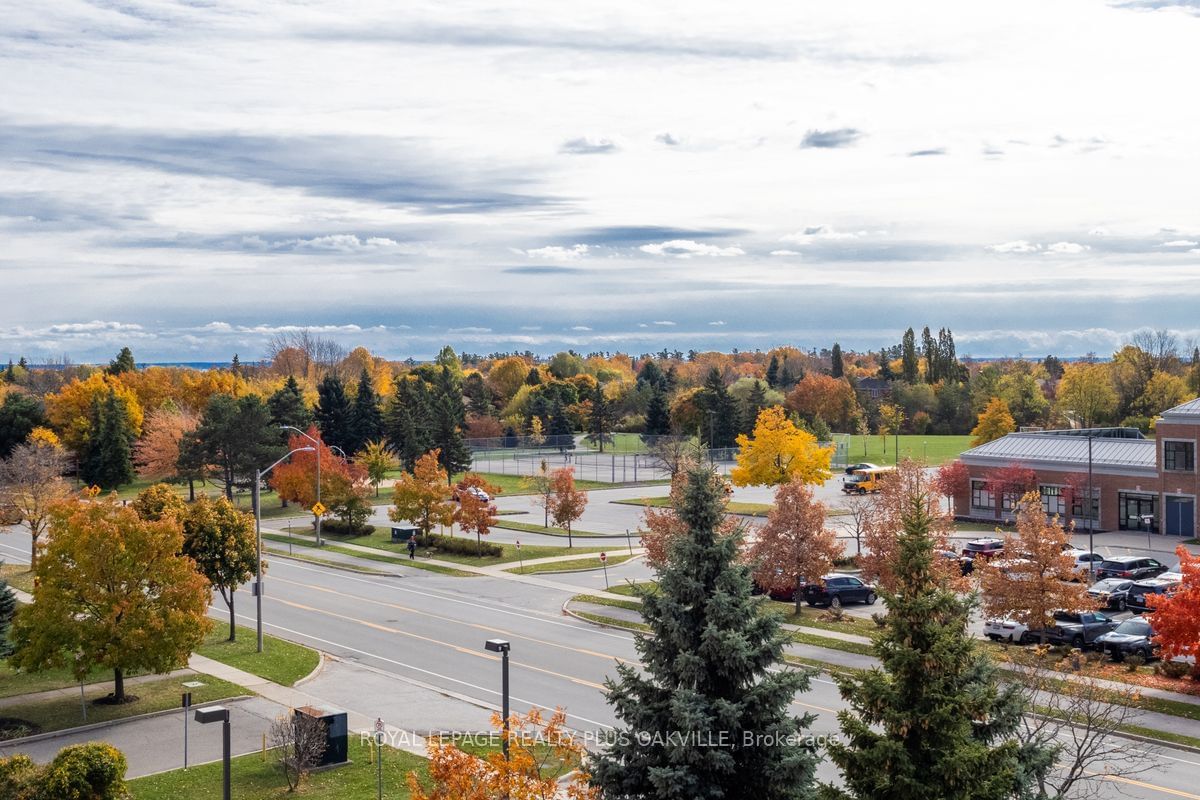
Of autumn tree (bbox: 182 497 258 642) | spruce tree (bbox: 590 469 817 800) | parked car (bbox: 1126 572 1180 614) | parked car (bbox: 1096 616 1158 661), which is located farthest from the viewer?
parked car (bbox: 1126 572 1180 614)

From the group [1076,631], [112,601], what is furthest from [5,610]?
[1076,631]

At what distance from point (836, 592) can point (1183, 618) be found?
15305 millimetres

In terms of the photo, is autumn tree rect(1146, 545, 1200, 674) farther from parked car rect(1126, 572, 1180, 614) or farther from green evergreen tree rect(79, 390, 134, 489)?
green evergreen tree rect(79, 390, 134, 489)

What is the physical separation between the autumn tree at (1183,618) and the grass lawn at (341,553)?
101 ft

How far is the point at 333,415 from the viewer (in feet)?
332

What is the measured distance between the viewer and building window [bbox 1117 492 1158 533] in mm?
62438

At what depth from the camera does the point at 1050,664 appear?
31.1m

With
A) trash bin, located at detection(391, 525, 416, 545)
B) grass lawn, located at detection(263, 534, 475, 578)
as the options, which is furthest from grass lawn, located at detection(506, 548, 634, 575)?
trash bin, located at detection(391, 525, 416, 545)

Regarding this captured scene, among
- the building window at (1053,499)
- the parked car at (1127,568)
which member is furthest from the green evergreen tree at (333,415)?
the parked car at (1127,568)

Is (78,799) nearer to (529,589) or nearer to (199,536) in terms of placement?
(199,536)

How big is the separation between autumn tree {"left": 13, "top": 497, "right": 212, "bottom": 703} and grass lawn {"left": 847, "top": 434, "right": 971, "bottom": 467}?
8286 cm

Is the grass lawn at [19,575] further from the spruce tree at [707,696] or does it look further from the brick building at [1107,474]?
the brick building at [1107,474]

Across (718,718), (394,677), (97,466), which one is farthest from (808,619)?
(97,466)

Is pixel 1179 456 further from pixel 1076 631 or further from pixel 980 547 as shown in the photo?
pixel 1076 631
